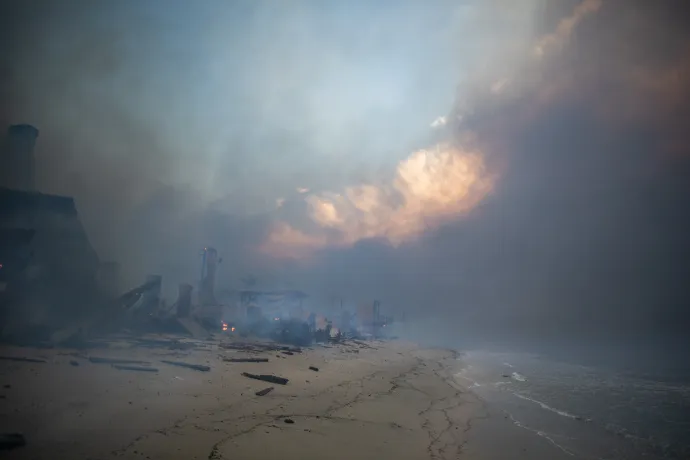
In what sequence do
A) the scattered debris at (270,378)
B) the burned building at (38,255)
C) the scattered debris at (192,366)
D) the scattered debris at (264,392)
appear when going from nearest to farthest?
the scattered debris at (264,392)
the scattered debris at (270,378)
the scattered debris at (192,366)
the burned building at (38,255)

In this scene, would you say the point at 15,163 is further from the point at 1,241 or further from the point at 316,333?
the point at 316,333

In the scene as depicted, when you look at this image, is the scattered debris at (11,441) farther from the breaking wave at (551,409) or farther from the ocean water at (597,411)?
the breaking wave at (551,409)

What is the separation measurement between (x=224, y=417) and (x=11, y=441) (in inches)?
203

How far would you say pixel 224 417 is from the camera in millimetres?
10766

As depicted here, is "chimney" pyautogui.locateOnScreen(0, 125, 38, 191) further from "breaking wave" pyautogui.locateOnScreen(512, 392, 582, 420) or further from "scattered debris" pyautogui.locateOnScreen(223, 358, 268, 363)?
"breaking wave" pyautogui.locateOnScreen(512, 392, 582, 420)

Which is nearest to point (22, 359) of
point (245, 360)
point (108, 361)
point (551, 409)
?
Answer: point (108, 361)

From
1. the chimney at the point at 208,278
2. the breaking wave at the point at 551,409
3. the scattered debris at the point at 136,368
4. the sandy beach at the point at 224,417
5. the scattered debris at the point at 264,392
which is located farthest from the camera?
the chimney at the point at 208,278

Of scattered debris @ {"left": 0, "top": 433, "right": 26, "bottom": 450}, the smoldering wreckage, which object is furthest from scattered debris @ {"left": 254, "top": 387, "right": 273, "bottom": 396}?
scattered debris @ {"left": 0, "top": 433, "right": 26, "bottom": 450}

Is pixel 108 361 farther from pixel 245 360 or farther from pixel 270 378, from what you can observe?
pixel 270 378

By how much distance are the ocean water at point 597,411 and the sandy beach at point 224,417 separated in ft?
5.34

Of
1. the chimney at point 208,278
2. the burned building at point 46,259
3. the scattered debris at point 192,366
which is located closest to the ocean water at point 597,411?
the scattered debris at point 192,366

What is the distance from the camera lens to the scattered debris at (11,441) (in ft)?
22.2

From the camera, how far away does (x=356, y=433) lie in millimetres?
11180

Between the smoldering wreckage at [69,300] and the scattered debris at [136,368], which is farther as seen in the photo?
the smoldering wreckage at [69,300]
